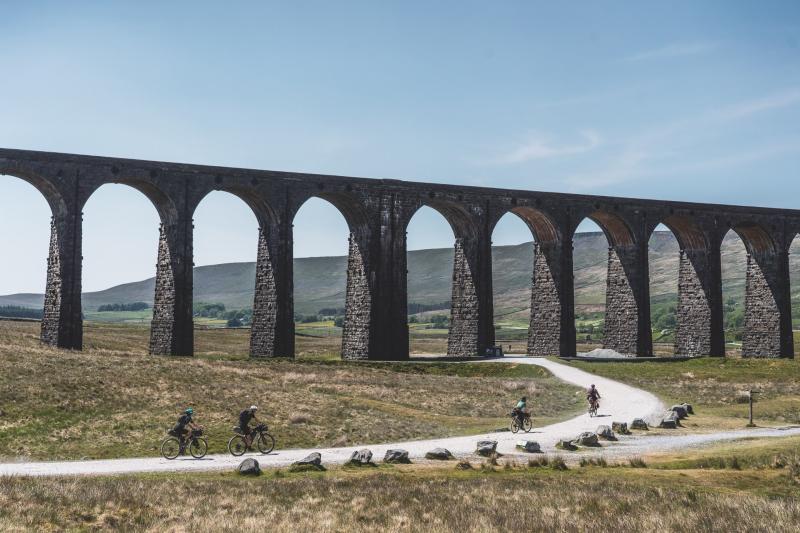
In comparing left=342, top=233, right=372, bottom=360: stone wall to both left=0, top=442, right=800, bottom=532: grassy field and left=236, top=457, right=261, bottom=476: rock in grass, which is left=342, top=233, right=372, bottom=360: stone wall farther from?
left=0, top=442, right=800, bottom=532: grassy field

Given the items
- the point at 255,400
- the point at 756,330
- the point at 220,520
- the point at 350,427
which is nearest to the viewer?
the point at 220,520

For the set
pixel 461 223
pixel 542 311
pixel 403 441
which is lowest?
pixel 403 441

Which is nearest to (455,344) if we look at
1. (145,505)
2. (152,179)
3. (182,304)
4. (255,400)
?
(182,304)

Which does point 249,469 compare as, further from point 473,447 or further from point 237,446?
point 473,447

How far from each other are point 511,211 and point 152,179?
3156 cm

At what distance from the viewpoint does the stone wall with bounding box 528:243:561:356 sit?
3004 inches

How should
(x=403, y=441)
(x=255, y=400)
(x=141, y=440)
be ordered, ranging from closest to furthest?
(x=141, y=440)
(x=403, y=441)
(x=255, y=400)

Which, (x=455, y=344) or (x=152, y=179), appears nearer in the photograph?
(x=152, y=179)

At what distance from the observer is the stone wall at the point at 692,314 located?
3264 inches

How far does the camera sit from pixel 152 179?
5950 centimetres

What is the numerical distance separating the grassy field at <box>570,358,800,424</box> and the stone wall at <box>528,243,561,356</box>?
7251 millimetres

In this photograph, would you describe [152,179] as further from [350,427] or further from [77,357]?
[350,427]

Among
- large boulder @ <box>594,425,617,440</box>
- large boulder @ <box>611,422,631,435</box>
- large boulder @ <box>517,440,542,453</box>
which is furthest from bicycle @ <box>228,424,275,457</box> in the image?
large boulder @ <box>611,422,631,435</box>

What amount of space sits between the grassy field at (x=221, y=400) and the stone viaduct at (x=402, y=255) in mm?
5546
